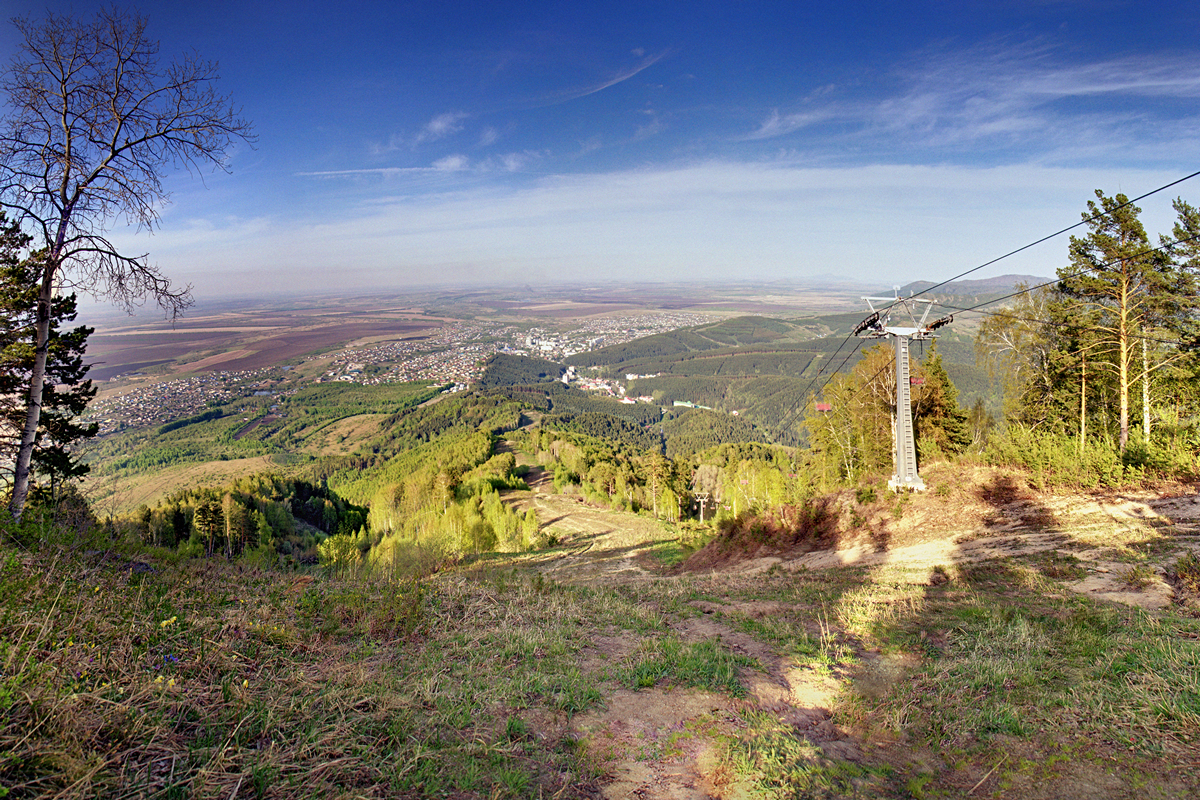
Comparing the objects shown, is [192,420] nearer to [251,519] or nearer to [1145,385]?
[251,519]

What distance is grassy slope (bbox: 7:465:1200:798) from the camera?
3262 millimetres

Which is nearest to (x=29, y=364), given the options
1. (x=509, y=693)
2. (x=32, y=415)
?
(x=32, y=415)

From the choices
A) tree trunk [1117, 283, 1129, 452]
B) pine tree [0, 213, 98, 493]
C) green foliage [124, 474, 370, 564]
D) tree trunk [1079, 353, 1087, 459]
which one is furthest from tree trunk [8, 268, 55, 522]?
tree trunk [1079, 353, 1087, 459]

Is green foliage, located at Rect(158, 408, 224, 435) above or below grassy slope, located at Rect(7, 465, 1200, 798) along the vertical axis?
below

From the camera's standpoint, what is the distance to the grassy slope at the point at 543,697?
3262 millimetres

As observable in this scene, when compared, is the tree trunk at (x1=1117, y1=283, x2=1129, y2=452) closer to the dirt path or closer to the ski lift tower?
the ski lift tower

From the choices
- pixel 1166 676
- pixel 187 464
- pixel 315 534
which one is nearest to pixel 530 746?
pixel 1166 676

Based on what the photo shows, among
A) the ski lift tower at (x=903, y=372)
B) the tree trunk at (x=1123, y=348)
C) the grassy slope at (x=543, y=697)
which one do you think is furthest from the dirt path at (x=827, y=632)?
the tree trunk at (x=1123, y=348)

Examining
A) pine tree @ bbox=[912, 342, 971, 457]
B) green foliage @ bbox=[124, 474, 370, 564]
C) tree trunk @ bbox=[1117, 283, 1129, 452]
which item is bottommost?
green foliage @ bbox=[124, 474, 370, 564]

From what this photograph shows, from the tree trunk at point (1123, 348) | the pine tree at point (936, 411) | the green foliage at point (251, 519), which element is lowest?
the green foliage at point (251, 519)

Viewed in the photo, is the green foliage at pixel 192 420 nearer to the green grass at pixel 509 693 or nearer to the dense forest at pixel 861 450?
→ the dense forest at pixel 861 450

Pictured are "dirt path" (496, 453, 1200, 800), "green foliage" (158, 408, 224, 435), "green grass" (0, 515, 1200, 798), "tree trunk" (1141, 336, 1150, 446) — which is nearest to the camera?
"green grass" (0, 515, 1200, 798)

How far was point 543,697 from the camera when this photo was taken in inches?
201

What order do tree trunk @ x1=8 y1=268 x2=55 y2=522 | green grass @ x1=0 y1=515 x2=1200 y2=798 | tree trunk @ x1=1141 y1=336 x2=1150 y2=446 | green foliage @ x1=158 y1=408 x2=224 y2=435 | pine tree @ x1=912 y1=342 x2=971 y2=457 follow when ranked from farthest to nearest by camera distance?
1. green foliage @ x1=158 y1=408 x2=224 y2=435
2. pine tree @ x1=912 y1=342 x2=971 y2=457
3. tree trunk @ x1=1141 y1=336 x2=1150 y2=446
4. tree trunk @ x1=8 y1=268 x2=55 y2=522
5. green grass @ x1=0 y1=515 x2=1200 y2=798
